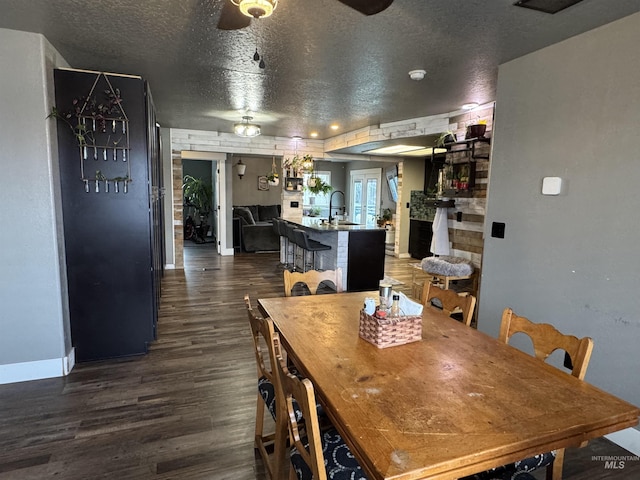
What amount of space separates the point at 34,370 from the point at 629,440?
383 centimetres

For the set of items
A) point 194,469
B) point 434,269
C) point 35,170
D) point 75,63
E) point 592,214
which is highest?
point 75,63

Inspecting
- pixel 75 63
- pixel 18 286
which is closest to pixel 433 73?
pixel 75 63

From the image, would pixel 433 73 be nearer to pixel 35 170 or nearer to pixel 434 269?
pixel 434 269

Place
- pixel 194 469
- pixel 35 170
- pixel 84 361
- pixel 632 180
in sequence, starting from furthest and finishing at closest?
pixel 84 361 → pixel 35 170 → pixel 632 180 → pixel 194 469

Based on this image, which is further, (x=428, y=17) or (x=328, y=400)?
(x=428, y=17)

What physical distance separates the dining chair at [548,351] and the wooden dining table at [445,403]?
0.33 feet

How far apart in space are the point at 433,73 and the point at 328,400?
286cm

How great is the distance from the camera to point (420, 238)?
802 cm

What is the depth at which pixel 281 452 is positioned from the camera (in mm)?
1633

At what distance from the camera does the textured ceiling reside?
82.0 inches

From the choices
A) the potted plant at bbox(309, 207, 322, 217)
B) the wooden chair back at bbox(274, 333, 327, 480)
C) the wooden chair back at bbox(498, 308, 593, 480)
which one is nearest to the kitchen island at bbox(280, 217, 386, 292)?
the wooden chair back at bbox(498, 308, 593, 480)

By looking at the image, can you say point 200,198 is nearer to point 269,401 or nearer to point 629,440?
point 269,401

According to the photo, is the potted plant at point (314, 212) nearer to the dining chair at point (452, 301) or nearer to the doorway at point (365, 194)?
the doorway at point (365, 194)

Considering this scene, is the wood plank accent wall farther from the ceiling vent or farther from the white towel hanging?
the ceiling vent
